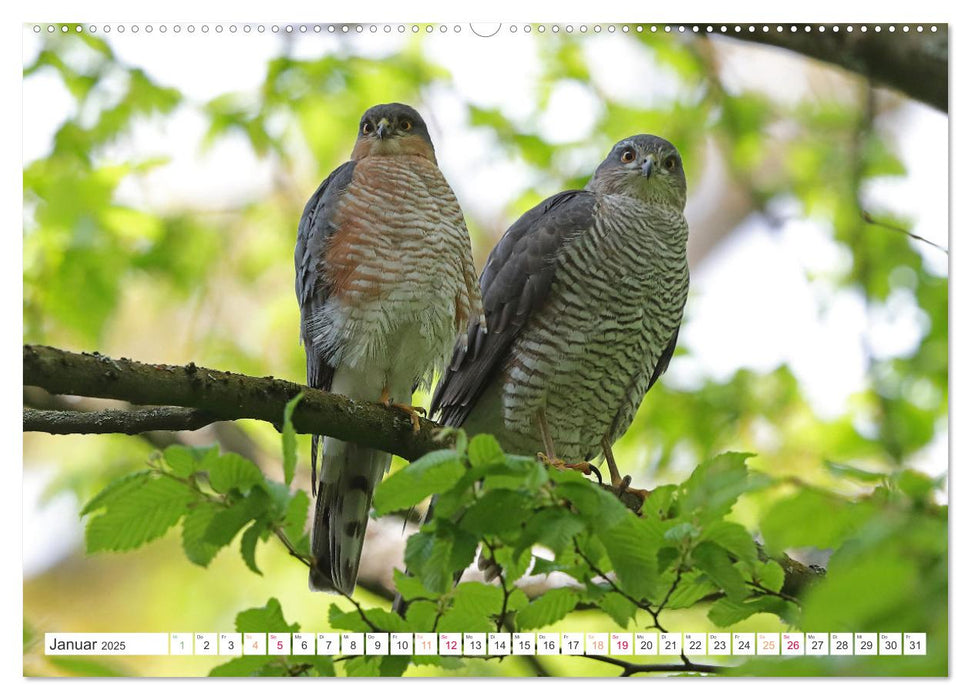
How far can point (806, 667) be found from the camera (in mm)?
1495

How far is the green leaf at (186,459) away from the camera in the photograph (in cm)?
200

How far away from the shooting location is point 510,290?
12.8 feet

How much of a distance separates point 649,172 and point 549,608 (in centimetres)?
208

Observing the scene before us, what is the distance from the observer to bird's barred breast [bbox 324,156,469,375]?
11.1ft

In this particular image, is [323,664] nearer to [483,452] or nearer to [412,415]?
[483,452]

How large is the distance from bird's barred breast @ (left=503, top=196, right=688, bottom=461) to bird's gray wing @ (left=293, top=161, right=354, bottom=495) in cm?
77

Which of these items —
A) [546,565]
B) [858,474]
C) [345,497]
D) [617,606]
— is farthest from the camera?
[345,497]

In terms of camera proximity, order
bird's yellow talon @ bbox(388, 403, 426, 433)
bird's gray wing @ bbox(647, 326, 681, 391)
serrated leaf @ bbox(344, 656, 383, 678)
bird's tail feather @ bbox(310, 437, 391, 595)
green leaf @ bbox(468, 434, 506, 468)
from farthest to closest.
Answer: bird's gray wing @ bbox(647, 326, 681, 391)
bird's tail feather @ bbox(310, 437, 391, 595)
bird's yellow talon @ bbox(388, 403, 426, 433)
serrated leaf @ bbox(344, 656, 383, 678)
green leaf @ bbox(468, 434, 506, 468)

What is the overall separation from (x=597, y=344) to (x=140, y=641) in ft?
6.31

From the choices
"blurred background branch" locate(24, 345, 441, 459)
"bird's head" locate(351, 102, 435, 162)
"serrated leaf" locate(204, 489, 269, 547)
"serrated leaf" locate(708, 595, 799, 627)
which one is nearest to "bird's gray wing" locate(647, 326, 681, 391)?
"bird's head" locate(351, 102, 435, 162)

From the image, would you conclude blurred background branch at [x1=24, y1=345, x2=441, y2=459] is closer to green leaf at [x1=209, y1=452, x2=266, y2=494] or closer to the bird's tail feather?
green leaf at [x1=209, y1=452, x2=266, y2=494]

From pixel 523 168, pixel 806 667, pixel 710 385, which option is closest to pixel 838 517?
pixel 806 667

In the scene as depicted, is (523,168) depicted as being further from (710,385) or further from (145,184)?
(145,184)

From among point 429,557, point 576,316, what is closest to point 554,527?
point 429,557
